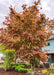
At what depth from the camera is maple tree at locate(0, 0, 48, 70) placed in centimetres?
689

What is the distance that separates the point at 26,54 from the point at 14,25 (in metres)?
2.38

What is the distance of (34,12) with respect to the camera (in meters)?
7.40

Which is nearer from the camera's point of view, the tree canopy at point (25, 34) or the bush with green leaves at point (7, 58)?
the tree canopy at point (25, 34)

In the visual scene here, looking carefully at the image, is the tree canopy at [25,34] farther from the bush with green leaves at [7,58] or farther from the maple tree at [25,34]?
the bush with green leaves at [7,58]

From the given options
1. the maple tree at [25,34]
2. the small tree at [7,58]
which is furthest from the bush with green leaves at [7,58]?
the maple tree at [25,34]

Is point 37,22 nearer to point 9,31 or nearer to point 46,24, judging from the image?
point 46,24

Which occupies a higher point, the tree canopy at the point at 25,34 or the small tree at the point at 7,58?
the tree canopy at the point at 25,34

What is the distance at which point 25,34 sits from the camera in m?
6.80

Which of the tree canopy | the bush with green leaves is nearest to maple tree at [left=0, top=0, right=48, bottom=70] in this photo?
the tree canopy

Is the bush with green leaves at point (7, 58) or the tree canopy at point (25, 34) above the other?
the tree canopy at point (25, 34)

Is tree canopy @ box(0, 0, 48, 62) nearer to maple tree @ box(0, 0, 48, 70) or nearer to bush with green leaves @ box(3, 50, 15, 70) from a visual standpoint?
maple tree @ box(0, 0, 48, 70)

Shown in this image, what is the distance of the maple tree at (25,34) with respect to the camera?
22.6 feet

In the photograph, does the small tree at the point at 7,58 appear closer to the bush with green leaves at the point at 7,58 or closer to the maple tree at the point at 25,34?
the bush with green leaves at the point at 7,58

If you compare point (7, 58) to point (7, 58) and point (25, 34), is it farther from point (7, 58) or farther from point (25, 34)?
point (25, 34)
